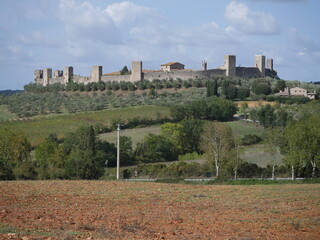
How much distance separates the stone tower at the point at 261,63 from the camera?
3588 inches

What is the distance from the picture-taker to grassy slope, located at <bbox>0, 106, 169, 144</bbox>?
176ft

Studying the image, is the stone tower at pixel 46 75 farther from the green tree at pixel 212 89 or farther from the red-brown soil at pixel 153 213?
the red-brown soil at pixel 153 213

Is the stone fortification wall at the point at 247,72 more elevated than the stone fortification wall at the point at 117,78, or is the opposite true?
the stone fortification wall at the point at 247,72

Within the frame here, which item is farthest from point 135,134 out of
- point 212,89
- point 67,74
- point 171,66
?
point 67,74

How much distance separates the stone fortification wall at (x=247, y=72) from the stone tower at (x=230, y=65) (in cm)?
135

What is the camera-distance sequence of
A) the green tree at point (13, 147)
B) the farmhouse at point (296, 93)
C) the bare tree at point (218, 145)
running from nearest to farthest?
1. the bare tree at point (218, 145)
2. the green tree at point (13, 147)
3. the farmhouse at point (296, 93)

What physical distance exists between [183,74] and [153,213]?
72.5m

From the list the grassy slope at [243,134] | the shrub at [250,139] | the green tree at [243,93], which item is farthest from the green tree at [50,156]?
the green tree at [243,93]

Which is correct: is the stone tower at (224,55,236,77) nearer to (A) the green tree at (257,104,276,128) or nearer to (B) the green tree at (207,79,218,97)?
(B) the green tree at (207,79,218,97)

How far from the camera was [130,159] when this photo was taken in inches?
1767

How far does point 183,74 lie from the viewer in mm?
86312

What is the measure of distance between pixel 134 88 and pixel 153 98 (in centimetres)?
770

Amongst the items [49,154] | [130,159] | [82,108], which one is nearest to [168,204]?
[49,154]

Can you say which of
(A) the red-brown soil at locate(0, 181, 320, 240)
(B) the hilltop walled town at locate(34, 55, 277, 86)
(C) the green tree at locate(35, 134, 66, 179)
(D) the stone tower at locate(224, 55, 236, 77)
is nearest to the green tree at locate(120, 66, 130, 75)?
(B) the hilltop walled town at locate(34, 55, 277, 86)
